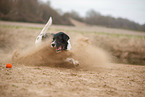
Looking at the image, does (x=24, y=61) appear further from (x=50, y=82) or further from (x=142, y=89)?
(x=142, y=89)

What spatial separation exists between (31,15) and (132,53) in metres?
18.0

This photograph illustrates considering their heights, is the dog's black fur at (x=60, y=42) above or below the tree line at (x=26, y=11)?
below

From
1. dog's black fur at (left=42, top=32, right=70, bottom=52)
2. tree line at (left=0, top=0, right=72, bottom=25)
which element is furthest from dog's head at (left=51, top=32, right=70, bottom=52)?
tree line at (left=0, top=0, right=72, bottom=25)

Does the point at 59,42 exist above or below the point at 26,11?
below

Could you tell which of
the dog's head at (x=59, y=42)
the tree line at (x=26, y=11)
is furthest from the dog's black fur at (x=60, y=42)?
the tree line at (x=26, y=11)

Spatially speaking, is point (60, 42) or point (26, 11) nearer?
point (60, 42)

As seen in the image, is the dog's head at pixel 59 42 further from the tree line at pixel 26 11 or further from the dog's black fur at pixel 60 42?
the tree line at pixel 26 11

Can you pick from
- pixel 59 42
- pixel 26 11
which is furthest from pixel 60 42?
pixel 26 11

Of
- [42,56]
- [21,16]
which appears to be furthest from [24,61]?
[21,16]

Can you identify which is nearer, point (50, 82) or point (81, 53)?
point (50, 82)

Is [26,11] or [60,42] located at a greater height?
[26,11]

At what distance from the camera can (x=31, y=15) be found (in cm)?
2327

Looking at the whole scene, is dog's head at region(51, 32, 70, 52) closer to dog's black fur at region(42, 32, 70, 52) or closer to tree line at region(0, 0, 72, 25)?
dog's black fur at region(42, 32, 70, 52)

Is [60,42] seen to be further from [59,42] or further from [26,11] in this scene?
[26,11]
